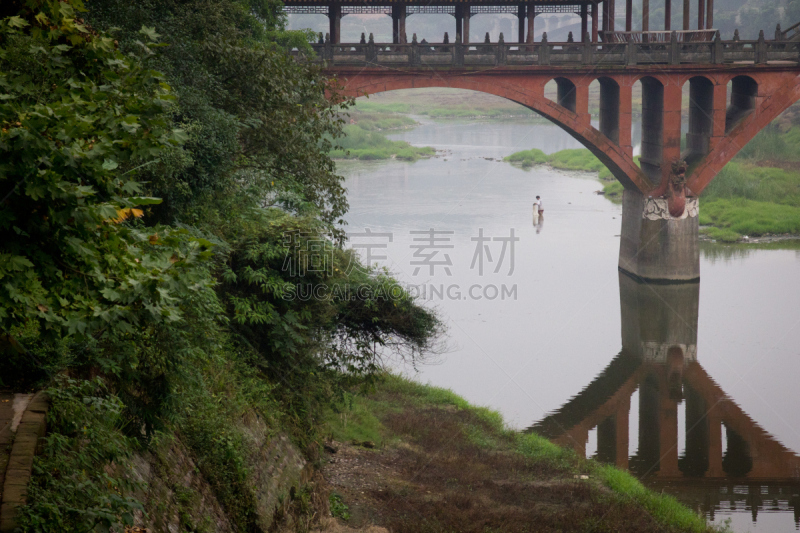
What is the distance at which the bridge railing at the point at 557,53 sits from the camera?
23.6 meters

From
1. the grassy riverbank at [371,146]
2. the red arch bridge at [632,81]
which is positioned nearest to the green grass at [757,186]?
the red arch bridge at [632,81]

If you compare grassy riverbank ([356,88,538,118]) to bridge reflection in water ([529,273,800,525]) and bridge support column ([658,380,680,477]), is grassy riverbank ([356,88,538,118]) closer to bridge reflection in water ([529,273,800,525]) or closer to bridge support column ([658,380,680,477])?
bridge reflection in water ([529,273,800,525])

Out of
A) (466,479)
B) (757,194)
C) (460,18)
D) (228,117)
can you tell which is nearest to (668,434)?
(466,479)

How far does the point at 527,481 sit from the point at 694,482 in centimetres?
420

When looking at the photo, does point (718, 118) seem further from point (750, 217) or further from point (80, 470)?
point (80, 470)

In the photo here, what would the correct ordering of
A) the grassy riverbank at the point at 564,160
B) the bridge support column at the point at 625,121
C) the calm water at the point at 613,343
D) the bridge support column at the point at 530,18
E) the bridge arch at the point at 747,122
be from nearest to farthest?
the calm water at the point at 613,343 → the bridge support column at the point at 530,18 → the bridge support column at the point at 625,121 → the bridge arch at the point at 747,122 → the grassy riverbank at the point at 564,160

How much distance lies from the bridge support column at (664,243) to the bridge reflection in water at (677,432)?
4.28m

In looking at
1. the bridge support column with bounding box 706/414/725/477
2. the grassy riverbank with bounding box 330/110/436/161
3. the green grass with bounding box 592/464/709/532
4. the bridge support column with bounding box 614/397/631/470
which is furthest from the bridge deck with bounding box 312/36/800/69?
the grassy riverbank with bounding box 330/110/436/161

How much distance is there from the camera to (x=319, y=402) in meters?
10.5

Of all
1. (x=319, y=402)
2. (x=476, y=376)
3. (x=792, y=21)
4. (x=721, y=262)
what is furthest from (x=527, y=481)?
(x=792, y=21)

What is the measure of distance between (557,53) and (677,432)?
13.3 meters

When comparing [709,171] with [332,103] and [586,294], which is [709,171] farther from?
[332,103]

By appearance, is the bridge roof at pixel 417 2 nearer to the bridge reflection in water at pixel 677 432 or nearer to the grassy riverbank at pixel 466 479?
the bridge reflection in water at pixel 677 432

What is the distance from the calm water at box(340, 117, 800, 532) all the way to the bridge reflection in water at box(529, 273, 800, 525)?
0.15 feet
